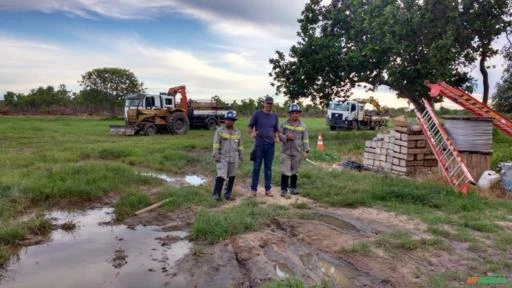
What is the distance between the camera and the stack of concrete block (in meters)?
10.9

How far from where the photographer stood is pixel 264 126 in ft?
27.5

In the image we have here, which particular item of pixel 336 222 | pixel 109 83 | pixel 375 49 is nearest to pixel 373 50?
pixel 375 49

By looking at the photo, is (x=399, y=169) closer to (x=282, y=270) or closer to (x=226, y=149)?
(x=226, y=149)

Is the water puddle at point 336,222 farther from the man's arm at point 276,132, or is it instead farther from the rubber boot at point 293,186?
the man's arm at point 276,132

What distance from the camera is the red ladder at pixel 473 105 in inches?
417

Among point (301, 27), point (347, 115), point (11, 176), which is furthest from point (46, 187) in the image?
point (347, 115)

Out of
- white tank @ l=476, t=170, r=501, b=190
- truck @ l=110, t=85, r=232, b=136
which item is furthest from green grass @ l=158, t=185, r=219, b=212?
truck @ l=110, t=85, r=232, b=136

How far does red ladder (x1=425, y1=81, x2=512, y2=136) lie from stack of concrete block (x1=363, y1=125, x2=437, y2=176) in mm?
1107

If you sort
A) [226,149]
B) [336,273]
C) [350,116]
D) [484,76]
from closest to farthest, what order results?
[336,273] → [226,149] → [484,76] → [350,116]

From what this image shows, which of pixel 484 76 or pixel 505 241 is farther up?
pixel 484 76

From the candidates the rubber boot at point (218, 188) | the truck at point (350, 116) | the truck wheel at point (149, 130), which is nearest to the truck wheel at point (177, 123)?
the truck wheel at point (149, 130)

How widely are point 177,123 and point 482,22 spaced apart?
15.9 m

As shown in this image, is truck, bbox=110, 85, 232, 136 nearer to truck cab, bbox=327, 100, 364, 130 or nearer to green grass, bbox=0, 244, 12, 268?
truck cab, bbox=327, 100, 364, 130

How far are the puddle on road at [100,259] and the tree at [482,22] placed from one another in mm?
17851
